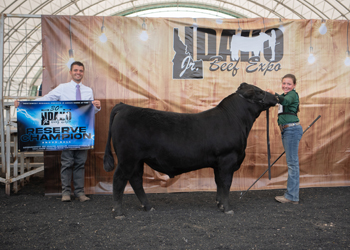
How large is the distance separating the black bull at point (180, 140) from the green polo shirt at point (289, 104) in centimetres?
20

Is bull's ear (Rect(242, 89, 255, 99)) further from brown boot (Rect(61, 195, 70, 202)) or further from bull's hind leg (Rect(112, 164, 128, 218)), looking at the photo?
brown boot (Rect(61, 195, 70, 202))

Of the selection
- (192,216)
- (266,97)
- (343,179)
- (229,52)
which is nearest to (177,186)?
(192,216)

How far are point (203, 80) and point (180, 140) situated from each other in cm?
176

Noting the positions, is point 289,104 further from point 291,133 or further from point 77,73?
point 77,73

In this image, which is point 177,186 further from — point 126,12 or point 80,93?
point 126,12

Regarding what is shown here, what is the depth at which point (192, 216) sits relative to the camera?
3.55 metres

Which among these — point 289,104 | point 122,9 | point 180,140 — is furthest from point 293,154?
point 122,9

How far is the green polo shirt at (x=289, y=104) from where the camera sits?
12.8 ft

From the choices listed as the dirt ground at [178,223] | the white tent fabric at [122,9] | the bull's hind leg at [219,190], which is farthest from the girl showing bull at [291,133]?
the white tent fabric at [122,9]

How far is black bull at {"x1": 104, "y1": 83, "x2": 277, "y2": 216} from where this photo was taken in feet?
11.4

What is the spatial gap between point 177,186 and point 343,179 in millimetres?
3032

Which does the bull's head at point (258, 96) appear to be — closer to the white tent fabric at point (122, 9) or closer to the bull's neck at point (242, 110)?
the bull's neck at point (242, 110)

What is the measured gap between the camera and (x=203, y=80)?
4.93 metres

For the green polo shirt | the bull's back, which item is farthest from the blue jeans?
the bull's back
